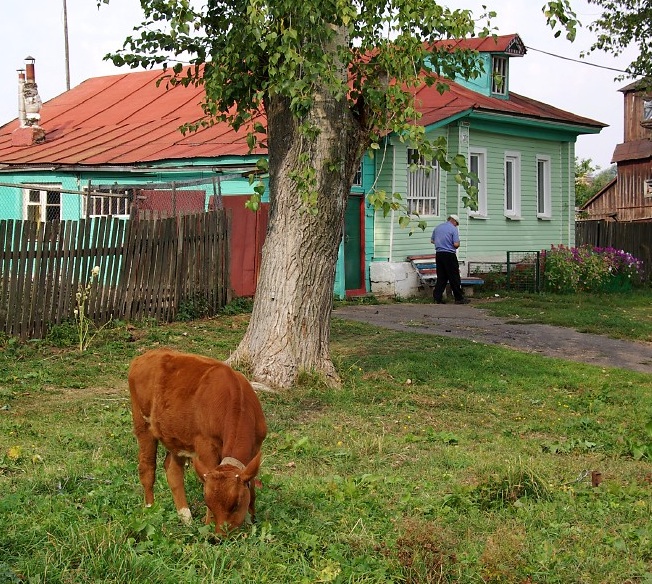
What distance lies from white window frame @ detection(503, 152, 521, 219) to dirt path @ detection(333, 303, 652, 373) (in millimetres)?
7176

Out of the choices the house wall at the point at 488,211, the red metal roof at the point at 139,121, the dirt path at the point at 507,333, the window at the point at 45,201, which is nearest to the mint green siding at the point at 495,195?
the house wall at the point at 488,211

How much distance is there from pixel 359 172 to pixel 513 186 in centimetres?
672

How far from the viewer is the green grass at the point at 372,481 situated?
16.7 ft

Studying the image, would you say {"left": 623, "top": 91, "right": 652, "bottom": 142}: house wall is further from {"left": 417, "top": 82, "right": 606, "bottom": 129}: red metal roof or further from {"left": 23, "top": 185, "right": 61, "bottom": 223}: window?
{"left": 23, "top": 185, "right": 61, "bottom": 223}: window

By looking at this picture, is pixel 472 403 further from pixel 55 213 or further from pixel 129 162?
pixel 55 213

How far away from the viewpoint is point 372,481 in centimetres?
681

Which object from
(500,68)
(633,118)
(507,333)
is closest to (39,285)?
(507,333)

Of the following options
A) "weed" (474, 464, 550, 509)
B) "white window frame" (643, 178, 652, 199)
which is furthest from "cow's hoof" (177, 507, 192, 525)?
"white window frame" (643, 178, 652, 199)

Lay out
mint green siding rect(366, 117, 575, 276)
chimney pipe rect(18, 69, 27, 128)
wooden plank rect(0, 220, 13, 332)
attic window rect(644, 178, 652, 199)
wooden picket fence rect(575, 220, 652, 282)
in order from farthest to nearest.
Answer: attic window rect(644, 178, 652, 199)
wooden picket fence rect(575, 220, 652, 282)
chimney pipe rect(18, 69, 27, 128)
mint green siding rect(366, 117, 575, 276)
wooden plank rect(0, 220, 13, 332)

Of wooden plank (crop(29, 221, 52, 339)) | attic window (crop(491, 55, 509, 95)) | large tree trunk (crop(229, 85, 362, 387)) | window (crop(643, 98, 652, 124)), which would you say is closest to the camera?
large tree trunk (crop(229, 85, 362, 387))

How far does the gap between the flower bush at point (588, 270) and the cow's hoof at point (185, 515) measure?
18294 mm

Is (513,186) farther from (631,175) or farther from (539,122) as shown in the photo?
(631,175)

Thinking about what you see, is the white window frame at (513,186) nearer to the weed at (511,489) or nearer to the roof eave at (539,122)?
the roof eave at (539,122)

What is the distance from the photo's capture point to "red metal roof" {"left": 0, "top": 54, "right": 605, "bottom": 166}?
2105 cm
